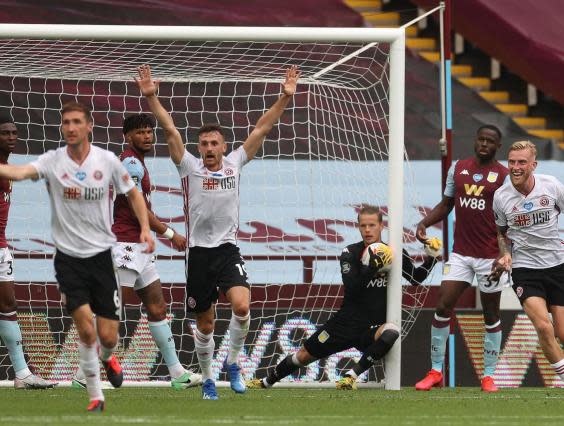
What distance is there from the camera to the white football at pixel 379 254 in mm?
10039

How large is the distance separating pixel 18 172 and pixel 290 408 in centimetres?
216

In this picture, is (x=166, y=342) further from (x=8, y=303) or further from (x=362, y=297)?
(x=362, y=297)

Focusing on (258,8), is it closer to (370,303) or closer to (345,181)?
(345,181)

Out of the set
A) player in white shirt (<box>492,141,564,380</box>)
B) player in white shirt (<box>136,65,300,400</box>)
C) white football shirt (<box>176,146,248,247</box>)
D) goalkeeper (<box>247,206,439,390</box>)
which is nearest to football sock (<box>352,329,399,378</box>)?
goalkeeper (<box>247,206,439,390</box>)

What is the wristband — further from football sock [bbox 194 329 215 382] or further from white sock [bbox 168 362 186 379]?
white sock [bbox 168 362 186 379]

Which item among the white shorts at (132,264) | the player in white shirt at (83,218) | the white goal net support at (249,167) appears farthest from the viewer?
the white goal net support at (249,167)

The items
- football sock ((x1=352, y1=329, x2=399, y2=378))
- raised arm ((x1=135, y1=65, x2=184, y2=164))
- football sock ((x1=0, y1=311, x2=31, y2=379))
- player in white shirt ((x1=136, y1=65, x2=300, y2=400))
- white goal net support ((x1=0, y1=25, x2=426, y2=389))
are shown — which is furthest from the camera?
white goal net support ((x1=0, y1=25, x2=426, y2=389))

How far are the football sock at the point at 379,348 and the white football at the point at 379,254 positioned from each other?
1.69ft

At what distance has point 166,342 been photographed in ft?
32.8

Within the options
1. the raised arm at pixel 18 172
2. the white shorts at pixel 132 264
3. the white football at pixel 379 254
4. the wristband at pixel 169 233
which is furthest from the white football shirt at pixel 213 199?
the raised arm at pixel 18 172

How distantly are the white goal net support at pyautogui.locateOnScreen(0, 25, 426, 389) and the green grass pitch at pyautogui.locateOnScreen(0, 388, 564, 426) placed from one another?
4.13 ft

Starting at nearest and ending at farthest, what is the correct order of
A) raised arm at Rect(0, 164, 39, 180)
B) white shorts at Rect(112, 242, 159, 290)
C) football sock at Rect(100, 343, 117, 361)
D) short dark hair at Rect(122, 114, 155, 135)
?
raised arm at Rect(0, 164, 39, 180), football sock at Rect(100, 343, 117, 361), white shorts at Rect(112, 242, 159, 290), short dark hair at Rect(122, 114, 155, 135)

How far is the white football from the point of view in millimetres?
10039

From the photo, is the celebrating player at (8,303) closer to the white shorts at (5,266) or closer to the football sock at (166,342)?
the white shorts at (5,266)
